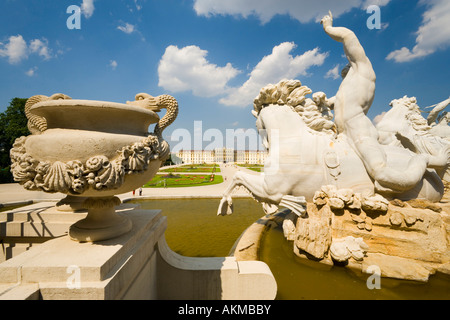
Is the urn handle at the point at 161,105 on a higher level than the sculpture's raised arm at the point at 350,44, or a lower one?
lower

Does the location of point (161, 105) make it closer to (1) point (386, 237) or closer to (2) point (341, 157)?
(2) point (341, 157)

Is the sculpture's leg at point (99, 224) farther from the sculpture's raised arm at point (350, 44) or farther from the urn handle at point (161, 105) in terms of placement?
the sculpture's raised arm at point (350, 44)

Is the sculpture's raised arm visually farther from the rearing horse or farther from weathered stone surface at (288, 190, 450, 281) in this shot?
weathered stone surface at (288, 190, 450, 281)

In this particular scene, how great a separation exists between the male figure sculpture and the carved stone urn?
3.86 metres

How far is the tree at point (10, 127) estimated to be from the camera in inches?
637

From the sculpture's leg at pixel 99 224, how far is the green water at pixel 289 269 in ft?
8.02

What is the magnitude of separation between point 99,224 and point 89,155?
787 mm

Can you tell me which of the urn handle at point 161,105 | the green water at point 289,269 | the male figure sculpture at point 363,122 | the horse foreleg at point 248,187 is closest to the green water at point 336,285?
the green water at point 289,269

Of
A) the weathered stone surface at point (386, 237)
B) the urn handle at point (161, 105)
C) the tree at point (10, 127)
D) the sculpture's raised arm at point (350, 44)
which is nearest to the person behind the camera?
the urn handle at point (161, 105)

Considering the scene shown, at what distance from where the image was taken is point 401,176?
350 cm

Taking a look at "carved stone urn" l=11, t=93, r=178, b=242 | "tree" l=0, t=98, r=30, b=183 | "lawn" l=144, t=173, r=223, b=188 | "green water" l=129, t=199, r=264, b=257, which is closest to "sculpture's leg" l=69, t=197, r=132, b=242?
"carved stone urn" l=11, t=93, r=178, b=242

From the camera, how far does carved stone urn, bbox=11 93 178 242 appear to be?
143 cm
